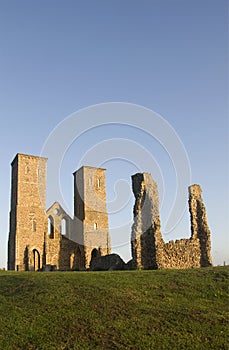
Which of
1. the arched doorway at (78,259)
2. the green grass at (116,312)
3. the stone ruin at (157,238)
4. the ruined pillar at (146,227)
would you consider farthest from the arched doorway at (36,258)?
the green grass at (116,312)

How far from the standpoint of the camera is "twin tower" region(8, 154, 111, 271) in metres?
44.3

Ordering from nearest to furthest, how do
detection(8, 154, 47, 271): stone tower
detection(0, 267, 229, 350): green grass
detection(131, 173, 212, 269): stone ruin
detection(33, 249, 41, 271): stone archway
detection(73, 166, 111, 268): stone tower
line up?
detection(0, 267, 229, 350): green grass < detection(131, 173, 212, 269): stone ruin < detection(8, 154, 47, 271): stone tower < detection(33, 249, 41, 271): stone archway < detection(73, 166, 111, 268): stone tower

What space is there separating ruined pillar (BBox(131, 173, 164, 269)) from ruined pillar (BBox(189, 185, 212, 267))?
9.82 ft

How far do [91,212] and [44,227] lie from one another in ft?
20.8

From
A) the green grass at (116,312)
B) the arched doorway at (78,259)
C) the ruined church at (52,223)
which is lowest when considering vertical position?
the green grass at (116,312)

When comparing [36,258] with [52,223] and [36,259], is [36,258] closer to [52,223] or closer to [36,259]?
[36,259]

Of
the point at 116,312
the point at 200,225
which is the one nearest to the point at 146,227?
the point at 200,225

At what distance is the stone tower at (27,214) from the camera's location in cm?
4366

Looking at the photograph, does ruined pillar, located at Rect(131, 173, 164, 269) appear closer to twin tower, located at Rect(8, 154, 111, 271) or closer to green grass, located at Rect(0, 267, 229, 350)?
green grass, located at Rect(0, 267, 229, 350)

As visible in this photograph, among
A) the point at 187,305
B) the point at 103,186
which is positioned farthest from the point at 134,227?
the point at 103,186

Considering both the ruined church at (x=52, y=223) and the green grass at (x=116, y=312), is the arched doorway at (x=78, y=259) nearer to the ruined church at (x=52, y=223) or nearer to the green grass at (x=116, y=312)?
the ruined church at (x=52, y=223)

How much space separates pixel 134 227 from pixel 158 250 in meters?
2.03

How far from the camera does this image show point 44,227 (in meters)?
46.1

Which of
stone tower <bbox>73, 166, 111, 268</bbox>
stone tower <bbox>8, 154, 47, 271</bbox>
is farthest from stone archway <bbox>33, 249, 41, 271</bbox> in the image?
stone tower <bbox>73, 166, 111, 268</bbox>
